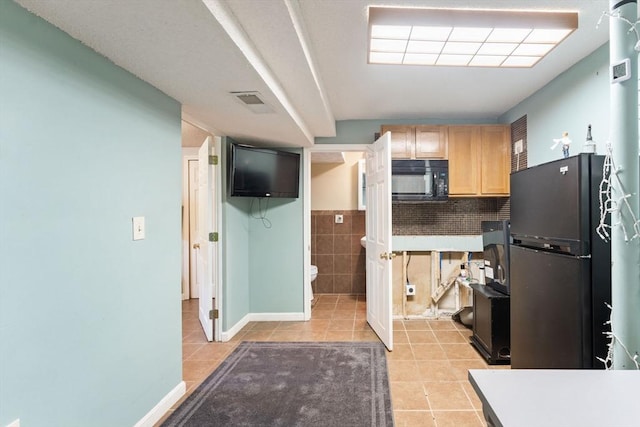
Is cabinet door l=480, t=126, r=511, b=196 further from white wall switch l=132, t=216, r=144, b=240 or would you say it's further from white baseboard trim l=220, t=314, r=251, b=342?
white wall switch l=132, t=216, r=144, b=240

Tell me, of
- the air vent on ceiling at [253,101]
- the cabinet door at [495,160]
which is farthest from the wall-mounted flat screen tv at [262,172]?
the cabinet door at [495,160]

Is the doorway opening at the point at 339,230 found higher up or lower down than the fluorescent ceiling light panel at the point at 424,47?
lower down

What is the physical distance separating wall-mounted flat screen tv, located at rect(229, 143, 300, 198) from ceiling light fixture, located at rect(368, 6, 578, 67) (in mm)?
1504

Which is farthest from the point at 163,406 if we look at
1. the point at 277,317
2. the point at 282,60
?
the point at 282,60

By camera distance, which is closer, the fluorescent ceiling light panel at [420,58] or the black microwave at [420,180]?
the fluorescent ceiling light panel at [420,58]

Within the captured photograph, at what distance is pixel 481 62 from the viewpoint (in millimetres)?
2213

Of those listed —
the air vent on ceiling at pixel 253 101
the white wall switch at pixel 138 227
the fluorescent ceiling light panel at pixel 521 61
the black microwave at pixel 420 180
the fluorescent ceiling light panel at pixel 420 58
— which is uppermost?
the fluorescent ceiling light panel at pixel 521 61

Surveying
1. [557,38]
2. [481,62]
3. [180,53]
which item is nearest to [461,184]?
[481,62]

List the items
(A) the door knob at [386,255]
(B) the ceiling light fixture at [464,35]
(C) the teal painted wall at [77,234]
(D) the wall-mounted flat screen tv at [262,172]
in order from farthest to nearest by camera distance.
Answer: (D) the wall-mounted flat screen tv at [262,172] → (A) the door knob at [386,255] → (B) the ceiling light fixture at [464,35] → (C) the teal painted wall at [77,234]

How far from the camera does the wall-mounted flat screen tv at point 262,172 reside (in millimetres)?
3023

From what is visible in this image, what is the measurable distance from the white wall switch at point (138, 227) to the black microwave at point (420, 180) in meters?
2.43

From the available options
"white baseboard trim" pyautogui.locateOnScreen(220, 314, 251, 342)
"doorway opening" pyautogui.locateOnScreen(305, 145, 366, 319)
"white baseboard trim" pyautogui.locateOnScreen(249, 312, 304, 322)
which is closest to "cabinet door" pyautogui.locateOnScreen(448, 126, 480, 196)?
"doorway opening" pyautogui.locateOnScreen(305, 145, 366, 319)

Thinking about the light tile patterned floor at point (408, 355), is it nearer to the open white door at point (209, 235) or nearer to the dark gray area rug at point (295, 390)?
the dark gray area rug at point (295, 390)

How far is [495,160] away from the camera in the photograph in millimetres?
3283
